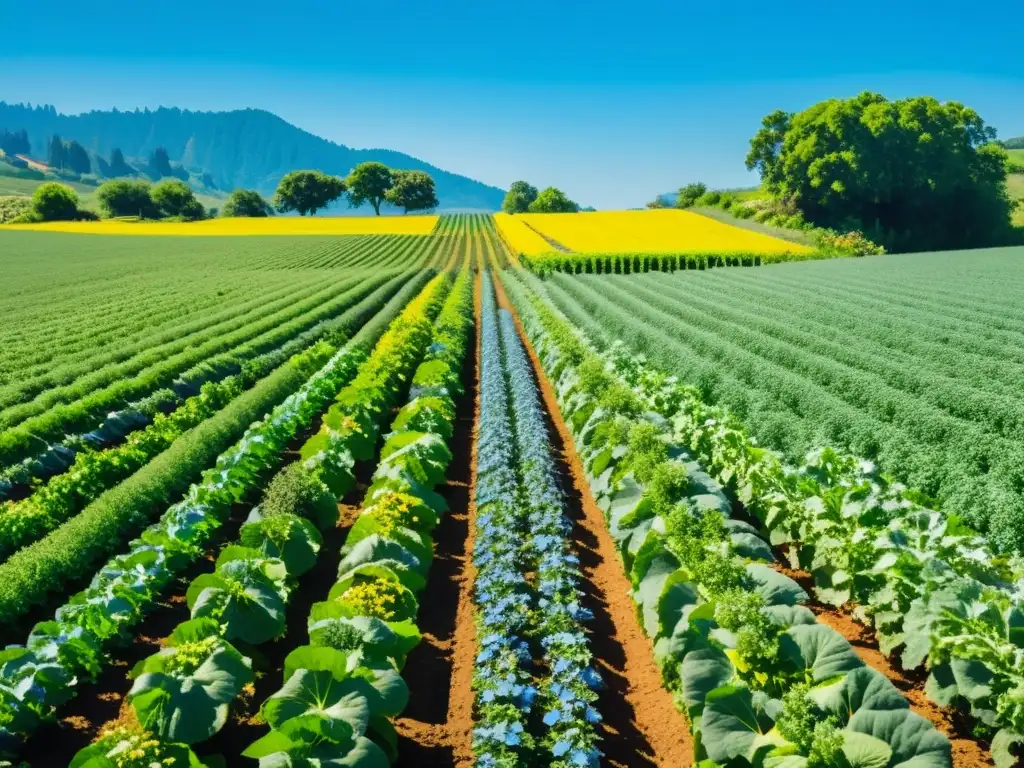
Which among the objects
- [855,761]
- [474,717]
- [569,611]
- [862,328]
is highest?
[862,328]

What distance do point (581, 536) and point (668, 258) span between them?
1620 inches

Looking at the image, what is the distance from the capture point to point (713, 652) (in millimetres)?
5781

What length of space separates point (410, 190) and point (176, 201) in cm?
4275

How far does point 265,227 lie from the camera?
9556 centimetres

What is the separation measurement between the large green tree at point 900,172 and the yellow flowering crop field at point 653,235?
8053mm

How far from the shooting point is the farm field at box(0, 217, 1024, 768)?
5.59m

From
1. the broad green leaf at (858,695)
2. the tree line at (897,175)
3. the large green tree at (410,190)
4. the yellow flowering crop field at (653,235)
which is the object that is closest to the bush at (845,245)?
the yellow flowering crop field at (653,235)

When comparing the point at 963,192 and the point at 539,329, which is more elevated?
the point at 963,192

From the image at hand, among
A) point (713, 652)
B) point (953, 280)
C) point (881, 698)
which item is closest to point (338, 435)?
point (713, 652)

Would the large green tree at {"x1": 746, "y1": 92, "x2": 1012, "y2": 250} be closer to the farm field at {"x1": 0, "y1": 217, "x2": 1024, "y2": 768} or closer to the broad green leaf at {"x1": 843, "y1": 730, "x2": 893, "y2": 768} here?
the farm field at {"x1": 0, "y1": 217, "x2": 1024, "y2": 768}

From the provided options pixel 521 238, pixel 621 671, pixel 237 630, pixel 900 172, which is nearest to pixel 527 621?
pixel 621 671

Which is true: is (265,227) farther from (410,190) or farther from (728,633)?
(728,633)

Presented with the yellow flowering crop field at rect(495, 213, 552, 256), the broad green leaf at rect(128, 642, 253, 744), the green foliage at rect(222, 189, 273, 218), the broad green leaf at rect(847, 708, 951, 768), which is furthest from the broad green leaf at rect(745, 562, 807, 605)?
the green foliage at rect(222, 189, 273, 218)

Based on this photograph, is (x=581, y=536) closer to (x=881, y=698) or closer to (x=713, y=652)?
(x=713, y=652)
